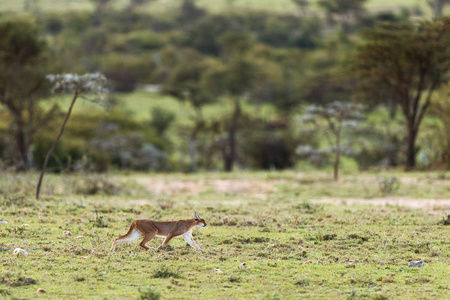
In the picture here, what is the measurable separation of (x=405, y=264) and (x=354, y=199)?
876 cm

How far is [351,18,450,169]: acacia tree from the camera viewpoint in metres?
25.2

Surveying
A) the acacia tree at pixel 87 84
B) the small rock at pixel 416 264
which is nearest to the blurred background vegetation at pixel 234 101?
the acacia tree at pixel 87 84

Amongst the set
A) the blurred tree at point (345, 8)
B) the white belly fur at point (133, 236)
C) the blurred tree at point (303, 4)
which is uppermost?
the blurred tree at point (303, 4)

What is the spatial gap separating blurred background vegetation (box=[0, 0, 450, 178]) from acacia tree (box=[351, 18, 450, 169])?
0.06 meters

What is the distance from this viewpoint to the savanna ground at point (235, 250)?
25.7 feet

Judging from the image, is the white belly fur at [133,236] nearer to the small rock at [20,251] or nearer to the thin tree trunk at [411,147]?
the small rock at [20,251]

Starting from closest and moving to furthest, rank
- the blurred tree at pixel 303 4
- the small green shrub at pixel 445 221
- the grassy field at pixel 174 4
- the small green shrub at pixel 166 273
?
the small green shrub at pixel 166 273, the small green shrub at pixel 445 221, the blurred tree at pixel 303 4, the grassy field at pixel 174 4

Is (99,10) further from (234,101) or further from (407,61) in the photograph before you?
(407,61)

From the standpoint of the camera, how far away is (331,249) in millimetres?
10023

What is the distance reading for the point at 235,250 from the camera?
9789 mm

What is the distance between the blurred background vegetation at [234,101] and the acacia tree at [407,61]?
58mm

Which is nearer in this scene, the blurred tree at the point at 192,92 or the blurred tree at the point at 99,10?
the blurred tree at the point at 192,92

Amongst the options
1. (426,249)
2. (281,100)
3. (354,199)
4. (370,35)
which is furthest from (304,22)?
(426,249)

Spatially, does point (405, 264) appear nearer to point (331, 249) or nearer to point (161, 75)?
point (331, 249)
